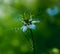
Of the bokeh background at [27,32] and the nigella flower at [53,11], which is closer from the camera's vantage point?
the bokeh background at [27,32]

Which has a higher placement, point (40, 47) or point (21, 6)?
point (21, 6)

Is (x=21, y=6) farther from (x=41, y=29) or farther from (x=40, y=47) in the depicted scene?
(x=40, y=47)

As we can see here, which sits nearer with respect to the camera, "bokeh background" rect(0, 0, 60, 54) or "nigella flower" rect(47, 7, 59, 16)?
"bokeh background" rect(0, 0, 60, 54)

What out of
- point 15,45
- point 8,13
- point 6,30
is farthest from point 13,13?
point 15,45

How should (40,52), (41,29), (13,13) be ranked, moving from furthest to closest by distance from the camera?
(13,13) → (41,29) → (40,52)

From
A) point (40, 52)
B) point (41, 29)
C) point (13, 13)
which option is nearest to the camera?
point (40, 52)

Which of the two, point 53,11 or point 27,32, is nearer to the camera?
point 27,32

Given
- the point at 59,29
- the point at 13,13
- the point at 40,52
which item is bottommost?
the point at 40,52

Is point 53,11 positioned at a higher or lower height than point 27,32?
higher
